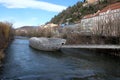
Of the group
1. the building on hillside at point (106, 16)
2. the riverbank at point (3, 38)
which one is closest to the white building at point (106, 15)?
the building on hillside at point (106, 16)

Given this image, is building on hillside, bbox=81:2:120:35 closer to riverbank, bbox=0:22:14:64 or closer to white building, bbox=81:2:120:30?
white building, bbox=81:2:120:30

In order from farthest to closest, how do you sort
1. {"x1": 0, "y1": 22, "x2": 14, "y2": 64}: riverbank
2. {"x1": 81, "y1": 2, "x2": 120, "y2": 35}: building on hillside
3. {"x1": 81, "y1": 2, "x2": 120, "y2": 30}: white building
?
{"x1": 81, "y1": 2, "x2": 120, "y2": 30}: white building < {"x1": 81, "y1": 2, "x2": 120, "y2": 35}: building on hillside < {"x1": 0, "y1": 22, "x2": 14, "y2": 64}: riverbank

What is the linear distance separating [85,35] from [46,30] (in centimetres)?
6354

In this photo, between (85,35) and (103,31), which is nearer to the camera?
(103,31)

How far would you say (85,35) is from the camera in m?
82.4

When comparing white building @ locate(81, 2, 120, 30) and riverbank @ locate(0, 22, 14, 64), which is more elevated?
white building @ locate(81, 2, 120, 30)

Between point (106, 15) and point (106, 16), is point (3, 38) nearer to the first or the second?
point (106, 16)

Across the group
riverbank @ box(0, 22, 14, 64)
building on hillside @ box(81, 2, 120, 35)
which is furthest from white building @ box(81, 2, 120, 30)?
riverbank @ box(0, 22, 14, 64)

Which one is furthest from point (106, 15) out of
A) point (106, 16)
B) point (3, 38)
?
point (3, 38)

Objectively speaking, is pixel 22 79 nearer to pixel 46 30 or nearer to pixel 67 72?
pixel 67 72

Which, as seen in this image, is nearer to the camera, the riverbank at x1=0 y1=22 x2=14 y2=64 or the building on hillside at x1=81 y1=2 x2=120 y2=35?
the riverbank at x1=0 y1=22 x2=14 y2=64

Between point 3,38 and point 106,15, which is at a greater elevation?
point 106,15

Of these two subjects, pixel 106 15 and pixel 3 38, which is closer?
pixel 3 38

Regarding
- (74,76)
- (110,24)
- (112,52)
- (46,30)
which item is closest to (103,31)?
(110,24)
